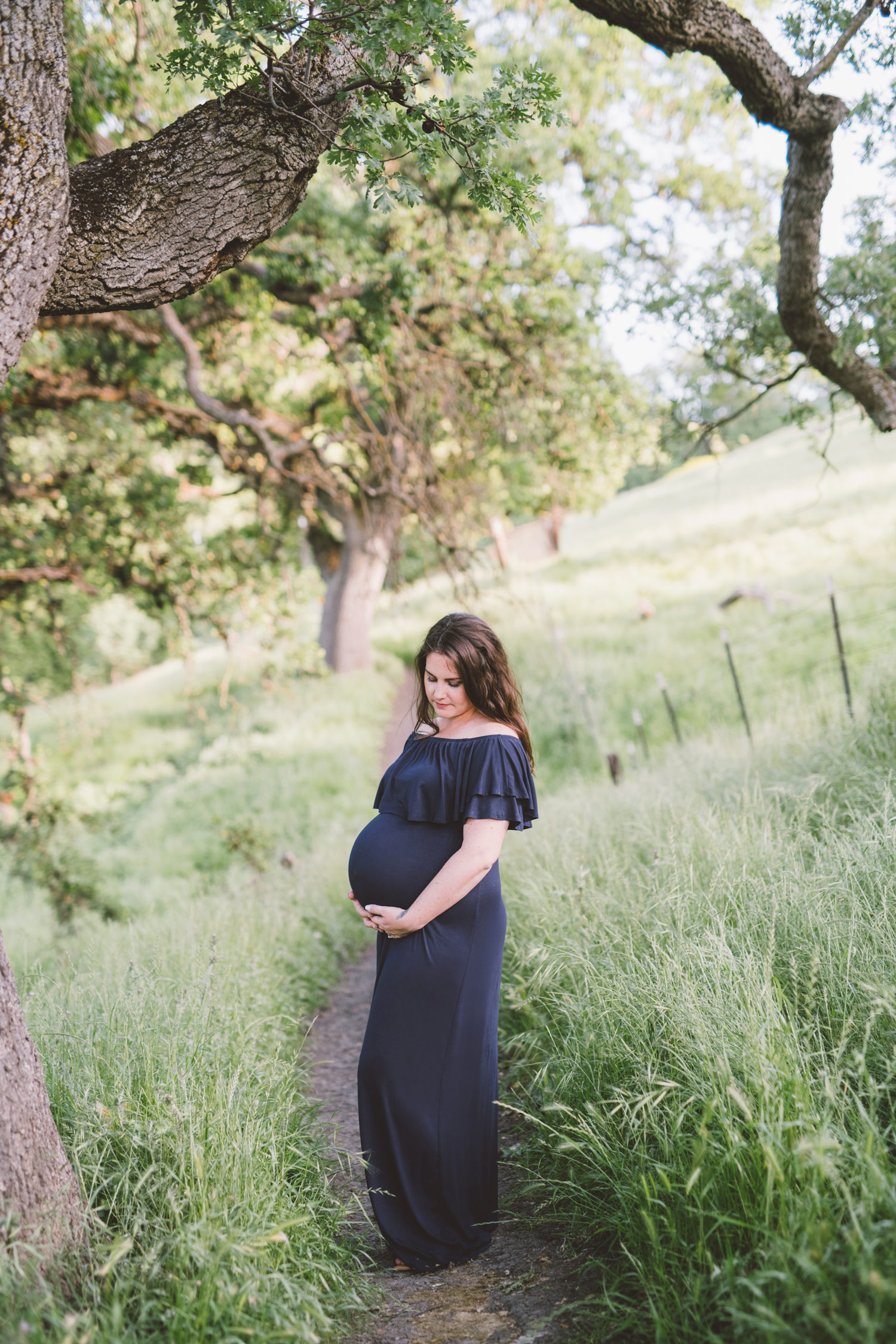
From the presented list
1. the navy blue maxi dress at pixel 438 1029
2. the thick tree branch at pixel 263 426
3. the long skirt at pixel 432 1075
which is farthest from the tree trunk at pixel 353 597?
the long skirt at pixel 432 1075

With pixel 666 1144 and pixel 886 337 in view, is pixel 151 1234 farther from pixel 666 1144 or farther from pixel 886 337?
pixel 886 337

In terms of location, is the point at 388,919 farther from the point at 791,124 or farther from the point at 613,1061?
the point at 791,124

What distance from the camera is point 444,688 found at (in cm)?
339

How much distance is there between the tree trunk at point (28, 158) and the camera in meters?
2.60

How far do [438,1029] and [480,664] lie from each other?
1.42 metres

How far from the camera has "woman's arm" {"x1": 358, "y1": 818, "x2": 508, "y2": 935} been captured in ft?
10.2

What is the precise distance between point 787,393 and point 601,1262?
7591 mm

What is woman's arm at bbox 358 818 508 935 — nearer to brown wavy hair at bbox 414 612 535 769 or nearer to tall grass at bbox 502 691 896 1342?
brown wavy hair at bbox 414 612 535 769

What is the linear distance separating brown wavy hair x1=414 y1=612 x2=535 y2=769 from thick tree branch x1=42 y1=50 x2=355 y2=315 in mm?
1719

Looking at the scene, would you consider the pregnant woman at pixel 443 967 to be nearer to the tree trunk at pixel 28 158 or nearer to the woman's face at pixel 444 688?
the woman's face at pixel 444 688

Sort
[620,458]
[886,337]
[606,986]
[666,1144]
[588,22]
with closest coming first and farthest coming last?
[666,1144] → [606,986] → [886,337] → [588,22] → [620,458]

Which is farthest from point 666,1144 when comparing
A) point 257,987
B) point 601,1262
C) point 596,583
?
point 596,583

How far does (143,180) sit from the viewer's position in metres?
3.15

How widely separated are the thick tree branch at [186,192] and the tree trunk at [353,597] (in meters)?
13.0
